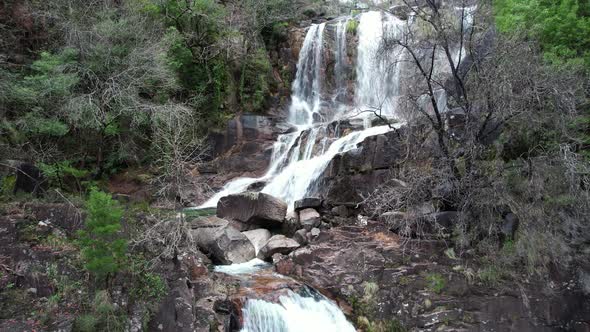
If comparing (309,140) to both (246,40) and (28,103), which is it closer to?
(246,40)

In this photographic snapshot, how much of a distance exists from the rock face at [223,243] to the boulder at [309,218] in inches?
62.4

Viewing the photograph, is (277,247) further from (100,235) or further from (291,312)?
(100,235)

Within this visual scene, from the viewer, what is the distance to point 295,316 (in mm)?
8539

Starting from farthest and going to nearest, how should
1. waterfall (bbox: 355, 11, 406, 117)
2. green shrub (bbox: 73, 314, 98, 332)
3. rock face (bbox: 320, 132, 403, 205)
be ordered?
waterfall (bbox: 355, 11, 406, 117), rock face (bbox: 320, 132, 403, 205), green shrub (bbox: 73, 314, 98, 332)

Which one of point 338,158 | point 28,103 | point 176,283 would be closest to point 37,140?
point 28,103

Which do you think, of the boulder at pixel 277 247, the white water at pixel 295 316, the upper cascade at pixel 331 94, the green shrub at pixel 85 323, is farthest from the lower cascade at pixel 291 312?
the upper cascade at pixel 331 94

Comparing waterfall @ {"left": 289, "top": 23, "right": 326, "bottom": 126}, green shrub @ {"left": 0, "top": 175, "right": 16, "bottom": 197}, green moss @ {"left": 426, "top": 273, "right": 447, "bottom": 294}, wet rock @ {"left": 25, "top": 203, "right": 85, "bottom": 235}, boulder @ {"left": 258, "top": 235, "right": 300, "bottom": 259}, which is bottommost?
boulder @ {"left": 258, "top": 235, "right": 300, "bottom": 259}

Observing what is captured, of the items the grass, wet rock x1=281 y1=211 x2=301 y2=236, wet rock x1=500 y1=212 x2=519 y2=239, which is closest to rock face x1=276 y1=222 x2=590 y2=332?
wet rock x1=500 y1=212 x2=519 y2=239

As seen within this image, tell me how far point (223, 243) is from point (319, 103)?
11811 millimetres

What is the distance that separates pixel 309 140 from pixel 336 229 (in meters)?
6.33

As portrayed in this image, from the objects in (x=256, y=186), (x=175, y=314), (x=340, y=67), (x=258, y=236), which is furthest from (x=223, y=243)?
(x=340, y=67)

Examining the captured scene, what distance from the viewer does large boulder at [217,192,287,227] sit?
12695 mm

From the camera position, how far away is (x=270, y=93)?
21234 millimetres

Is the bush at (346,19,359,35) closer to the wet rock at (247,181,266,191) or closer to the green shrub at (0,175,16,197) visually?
the wet rock at (247,181,266,191)
